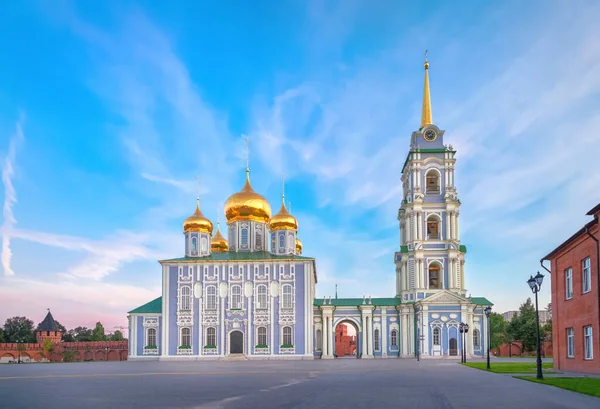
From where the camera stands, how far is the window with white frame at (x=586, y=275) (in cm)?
2648

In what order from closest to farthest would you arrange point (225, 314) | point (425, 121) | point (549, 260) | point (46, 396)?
point (46, 396) < point (549, 260) < point (225, 314) < point (425, 121)

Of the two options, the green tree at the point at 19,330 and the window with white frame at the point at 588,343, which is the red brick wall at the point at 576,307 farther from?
the green tree at the point at 19,330

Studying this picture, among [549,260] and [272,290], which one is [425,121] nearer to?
[272,290]

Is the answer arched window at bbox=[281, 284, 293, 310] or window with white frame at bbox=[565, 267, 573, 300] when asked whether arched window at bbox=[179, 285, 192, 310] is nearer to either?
arched window at bbox=[281, 284, 293, 310]

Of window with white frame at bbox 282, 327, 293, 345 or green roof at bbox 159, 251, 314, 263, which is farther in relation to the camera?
green roof at bbox 159, 251, 314, 263

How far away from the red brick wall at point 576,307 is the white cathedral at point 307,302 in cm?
3057

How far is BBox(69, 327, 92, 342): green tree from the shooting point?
112 m

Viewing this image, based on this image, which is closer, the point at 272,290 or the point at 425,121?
the point at 272,290

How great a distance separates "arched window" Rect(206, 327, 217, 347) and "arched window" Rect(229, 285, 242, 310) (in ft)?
9.70

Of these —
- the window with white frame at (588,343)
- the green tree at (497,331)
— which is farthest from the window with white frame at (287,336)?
the window with white frame at (588,343)

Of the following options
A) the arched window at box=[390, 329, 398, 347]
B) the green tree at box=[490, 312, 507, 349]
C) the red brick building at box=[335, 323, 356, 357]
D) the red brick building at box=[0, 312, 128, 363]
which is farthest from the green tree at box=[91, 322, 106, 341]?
the green tree at box=[490, 312, 507, 349]

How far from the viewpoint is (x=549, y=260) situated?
109 feet

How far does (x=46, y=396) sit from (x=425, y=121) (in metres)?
58.3

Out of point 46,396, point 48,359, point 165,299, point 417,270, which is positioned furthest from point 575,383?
point 48,359
